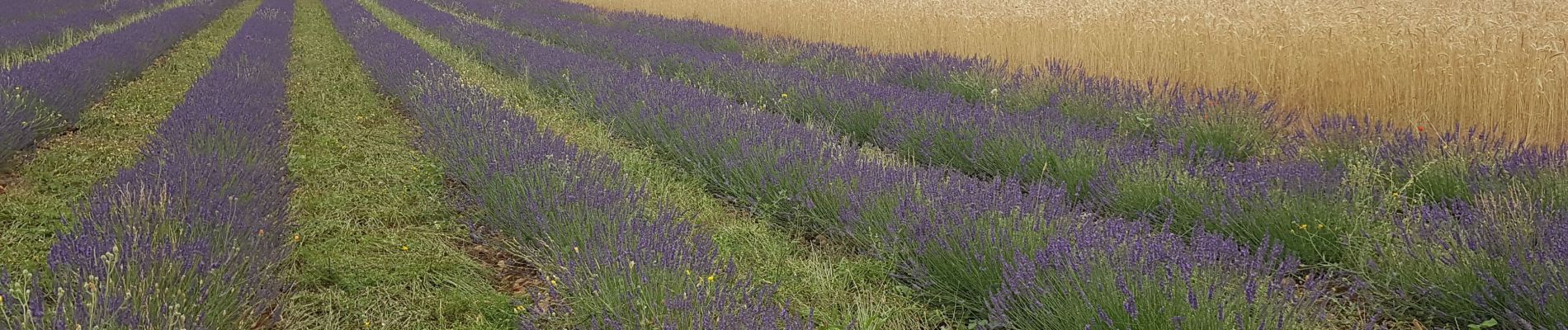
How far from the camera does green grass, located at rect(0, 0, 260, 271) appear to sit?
3.13m

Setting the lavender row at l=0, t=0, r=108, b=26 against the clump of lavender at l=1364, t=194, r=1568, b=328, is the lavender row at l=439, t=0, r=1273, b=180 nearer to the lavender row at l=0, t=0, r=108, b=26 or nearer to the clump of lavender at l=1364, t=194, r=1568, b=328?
the clump of lavender at l=1364, t=194, r=1568, b=328

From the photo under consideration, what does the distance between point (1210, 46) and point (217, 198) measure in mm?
5299

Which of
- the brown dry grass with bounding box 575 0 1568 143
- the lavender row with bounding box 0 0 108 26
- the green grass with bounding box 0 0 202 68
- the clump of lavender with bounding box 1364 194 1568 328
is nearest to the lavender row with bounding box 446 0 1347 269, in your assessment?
the clump of lavender with bounding box 1364 194 1568 328

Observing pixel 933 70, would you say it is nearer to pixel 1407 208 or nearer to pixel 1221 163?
pixel 1221 163

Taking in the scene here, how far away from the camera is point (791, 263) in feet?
9.18

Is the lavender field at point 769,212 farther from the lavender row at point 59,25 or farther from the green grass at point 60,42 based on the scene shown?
the lavender row at point 59,25


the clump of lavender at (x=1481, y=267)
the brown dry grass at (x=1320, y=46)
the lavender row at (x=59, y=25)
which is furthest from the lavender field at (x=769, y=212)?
the lavender row at (x=59, y=25)

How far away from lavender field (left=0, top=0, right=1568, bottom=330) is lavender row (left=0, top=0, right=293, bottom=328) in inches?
0.6

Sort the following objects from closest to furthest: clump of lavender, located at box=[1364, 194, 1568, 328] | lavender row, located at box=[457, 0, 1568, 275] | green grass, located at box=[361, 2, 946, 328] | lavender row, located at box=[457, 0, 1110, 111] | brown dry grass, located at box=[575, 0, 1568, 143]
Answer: clump of lavender, located at box=[1364, 194, 1568, 328] → green grass, located at box=[361, 2, 946, 328] → lavender row, located at box=[457, 0, 1568, 275] → brown dry grass, located at box=[575, 0, 1568, 143] → lavender row, located at box=[457, 0, 1110, 111]

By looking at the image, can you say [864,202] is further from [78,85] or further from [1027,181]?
[78,85]

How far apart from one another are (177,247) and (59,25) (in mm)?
11254

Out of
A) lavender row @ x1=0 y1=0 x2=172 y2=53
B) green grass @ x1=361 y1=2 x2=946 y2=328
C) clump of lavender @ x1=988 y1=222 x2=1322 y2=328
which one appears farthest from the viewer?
lavender row @ x1=0 y1=0 x2=172 y2=53

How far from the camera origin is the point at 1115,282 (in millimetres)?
2012

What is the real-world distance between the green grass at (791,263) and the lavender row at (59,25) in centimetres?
766
